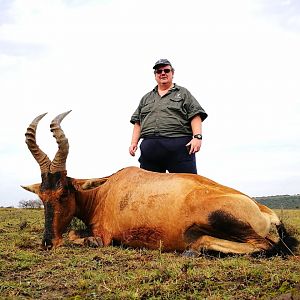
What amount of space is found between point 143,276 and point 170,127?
363 centimetres

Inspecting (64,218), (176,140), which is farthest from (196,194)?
(64,218)

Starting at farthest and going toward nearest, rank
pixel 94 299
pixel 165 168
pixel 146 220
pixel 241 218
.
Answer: pixel 165 168, pixel 146 220, pixel 241 218, pixel 94 299

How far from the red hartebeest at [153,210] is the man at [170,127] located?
1.92ft

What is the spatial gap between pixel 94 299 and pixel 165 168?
4470mm

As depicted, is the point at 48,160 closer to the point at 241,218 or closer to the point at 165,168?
the point at 165,168

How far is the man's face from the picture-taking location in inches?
308

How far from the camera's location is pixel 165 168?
26.4ft

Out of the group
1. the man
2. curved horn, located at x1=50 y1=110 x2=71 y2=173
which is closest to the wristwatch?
the man

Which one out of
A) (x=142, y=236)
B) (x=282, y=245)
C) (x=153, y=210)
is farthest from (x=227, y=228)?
(x=142, y=236)

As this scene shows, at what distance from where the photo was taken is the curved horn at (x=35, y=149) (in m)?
7.46

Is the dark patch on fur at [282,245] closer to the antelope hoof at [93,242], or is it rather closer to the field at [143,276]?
the field at [143,276]

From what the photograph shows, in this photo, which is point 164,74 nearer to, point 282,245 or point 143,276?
point 282,245

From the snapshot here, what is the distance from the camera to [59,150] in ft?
24.2

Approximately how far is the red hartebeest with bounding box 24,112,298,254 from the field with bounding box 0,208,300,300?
A: 36cm
